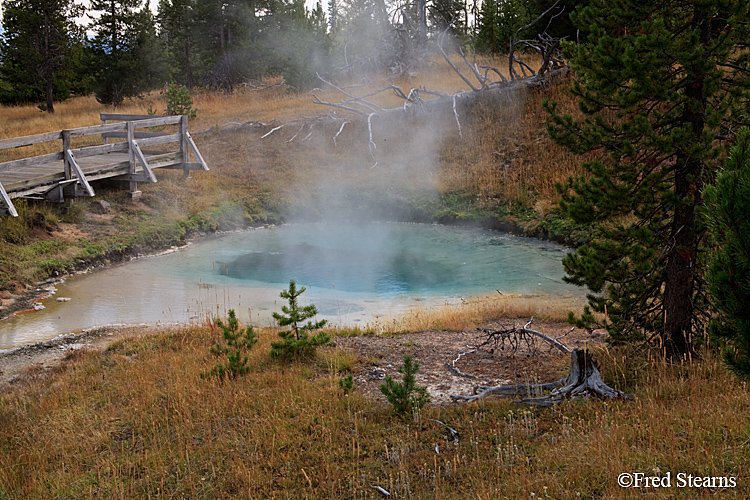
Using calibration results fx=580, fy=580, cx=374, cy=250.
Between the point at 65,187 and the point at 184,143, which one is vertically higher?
the point at 184,143

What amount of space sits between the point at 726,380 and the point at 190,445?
15.0 feet

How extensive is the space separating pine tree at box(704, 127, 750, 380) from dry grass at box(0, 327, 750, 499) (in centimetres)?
112

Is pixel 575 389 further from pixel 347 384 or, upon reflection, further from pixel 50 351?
pixel 50 351

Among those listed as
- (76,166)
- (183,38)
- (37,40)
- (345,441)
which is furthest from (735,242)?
(183,38)

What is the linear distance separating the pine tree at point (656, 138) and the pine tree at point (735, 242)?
→ 2920 mm

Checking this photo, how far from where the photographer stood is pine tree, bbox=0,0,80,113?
92.6 ft

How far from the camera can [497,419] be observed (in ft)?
16.4

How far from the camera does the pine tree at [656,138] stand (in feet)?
18.5

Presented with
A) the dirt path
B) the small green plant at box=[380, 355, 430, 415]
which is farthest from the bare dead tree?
the dirt path

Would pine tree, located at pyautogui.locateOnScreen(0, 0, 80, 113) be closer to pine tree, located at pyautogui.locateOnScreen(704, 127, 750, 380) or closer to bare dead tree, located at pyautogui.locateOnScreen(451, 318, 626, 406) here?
bare dead tree, located at pyautogui.locateOnScreen(451, 318, 626, 406)

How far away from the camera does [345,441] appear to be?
15.7 ft

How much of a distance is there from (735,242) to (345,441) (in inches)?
128

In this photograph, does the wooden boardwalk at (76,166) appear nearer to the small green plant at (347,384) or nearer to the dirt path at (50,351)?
the dirt path at (50,351)

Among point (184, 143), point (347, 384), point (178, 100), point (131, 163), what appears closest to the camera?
point (347, 384)
